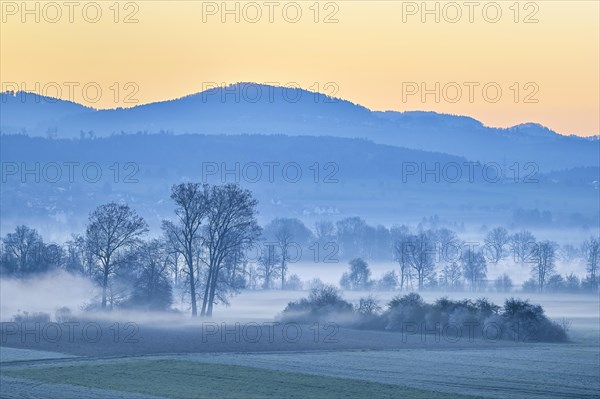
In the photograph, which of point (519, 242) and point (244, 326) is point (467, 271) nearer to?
point (519, 242)

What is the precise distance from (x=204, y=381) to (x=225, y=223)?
106ft

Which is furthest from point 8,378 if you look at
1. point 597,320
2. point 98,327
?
point 597,320

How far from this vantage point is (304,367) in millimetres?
58625

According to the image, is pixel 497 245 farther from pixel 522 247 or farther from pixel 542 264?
pixel 542 264

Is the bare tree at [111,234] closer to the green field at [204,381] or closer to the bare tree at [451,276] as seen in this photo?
the green field at [204,381]

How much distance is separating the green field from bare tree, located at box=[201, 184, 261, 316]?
979 inches

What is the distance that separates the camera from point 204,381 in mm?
53312

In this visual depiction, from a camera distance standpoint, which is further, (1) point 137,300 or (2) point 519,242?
(2) point 519,242

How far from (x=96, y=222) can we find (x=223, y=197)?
35.8ft

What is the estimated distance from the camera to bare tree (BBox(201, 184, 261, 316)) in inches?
3334

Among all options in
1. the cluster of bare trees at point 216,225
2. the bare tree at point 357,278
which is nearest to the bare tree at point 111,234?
the cluster of bare trees at point 216,225

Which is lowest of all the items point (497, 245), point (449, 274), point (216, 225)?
point (449, 274)

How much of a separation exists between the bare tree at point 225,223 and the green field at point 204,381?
24.9 meters

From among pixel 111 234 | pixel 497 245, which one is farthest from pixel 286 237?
pixel 111 234
